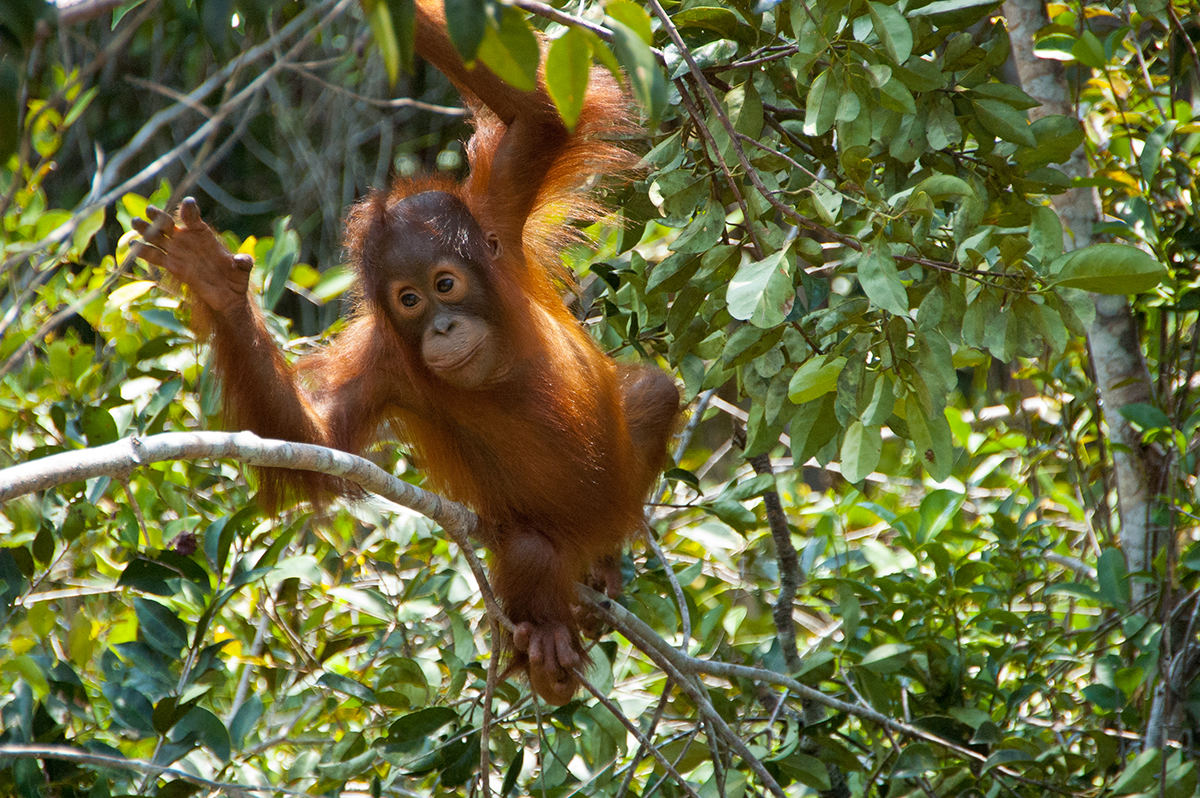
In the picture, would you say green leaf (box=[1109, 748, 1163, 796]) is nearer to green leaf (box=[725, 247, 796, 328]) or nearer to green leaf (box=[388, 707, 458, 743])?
green leaf (box=[725, 247, 796, 328])

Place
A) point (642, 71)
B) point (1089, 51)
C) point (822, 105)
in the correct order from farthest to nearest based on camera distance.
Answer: point (1089, 51) < point (822, 105) < point (642, 71)

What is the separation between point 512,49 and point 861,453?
1.36m

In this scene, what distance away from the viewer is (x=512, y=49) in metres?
1.20

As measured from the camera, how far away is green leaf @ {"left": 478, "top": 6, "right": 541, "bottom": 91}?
3.92 ft

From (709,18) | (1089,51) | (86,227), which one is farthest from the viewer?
(86,227)

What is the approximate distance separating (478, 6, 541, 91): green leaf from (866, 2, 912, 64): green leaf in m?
1.08

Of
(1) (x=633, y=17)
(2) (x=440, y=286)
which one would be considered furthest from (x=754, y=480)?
(1) (x=633, y=17)

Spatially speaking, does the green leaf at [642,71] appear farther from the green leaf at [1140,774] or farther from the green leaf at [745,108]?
the green leaf at [1140,774]

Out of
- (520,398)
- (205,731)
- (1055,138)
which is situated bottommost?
(205,731)

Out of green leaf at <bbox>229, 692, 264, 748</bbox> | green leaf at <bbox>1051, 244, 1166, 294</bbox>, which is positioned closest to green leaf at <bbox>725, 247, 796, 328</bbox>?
green leaf at <bbox>1051, 244, 1166, 294</bbox>

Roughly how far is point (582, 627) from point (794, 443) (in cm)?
106

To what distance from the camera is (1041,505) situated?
4086 mm

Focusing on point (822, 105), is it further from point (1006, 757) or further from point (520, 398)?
point (1006, 757)

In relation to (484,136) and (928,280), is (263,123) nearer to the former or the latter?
(484,136)
